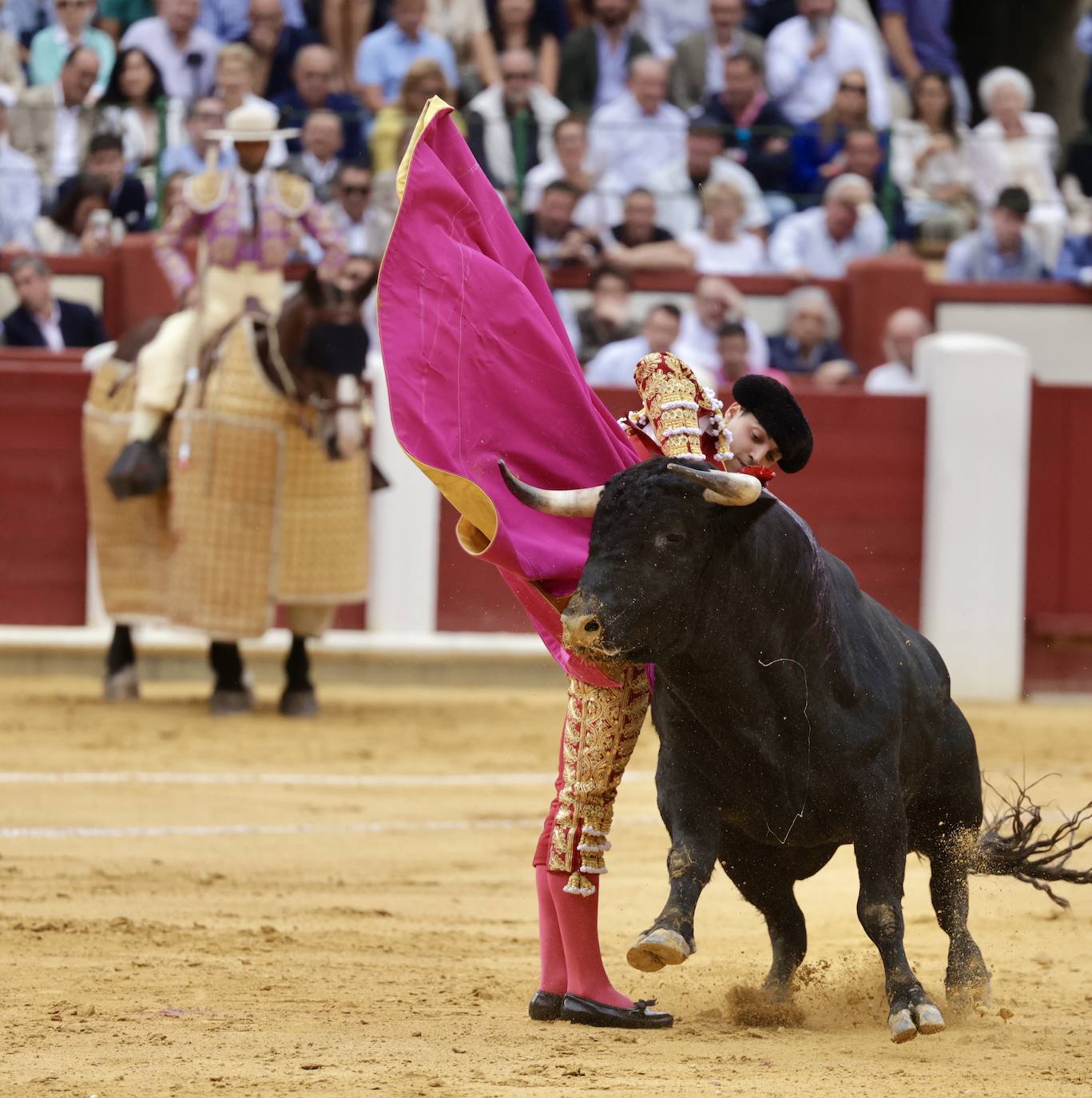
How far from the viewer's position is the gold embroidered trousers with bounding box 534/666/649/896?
377 centimetres

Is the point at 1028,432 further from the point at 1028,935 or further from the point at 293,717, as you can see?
the point at 1028,935

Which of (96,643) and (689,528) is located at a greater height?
(689,528)

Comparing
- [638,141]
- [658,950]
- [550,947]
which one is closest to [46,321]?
[638,141]

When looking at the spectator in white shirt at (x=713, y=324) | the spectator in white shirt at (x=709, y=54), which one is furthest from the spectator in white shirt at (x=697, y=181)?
the spectator in white shirt at (x=713, y=324)

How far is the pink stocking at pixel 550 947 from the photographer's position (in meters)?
3.90

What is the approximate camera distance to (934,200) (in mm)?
11695

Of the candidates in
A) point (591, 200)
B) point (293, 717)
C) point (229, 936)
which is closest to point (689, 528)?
point (229, 936)

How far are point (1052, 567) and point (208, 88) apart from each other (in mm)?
4827

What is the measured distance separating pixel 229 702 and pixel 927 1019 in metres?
5.41

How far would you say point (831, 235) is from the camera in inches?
437

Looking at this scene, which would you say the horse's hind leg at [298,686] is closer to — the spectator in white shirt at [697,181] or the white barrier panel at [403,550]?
the white barrier panel at [403,550]

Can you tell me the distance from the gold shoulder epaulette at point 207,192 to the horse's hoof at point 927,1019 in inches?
225

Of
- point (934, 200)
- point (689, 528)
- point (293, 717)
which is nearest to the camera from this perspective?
point (689, 528)

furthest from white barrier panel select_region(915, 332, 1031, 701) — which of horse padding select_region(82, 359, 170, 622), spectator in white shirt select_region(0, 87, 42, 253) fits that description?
spectator in white shirt select_region(0, 87, 42, 253)
